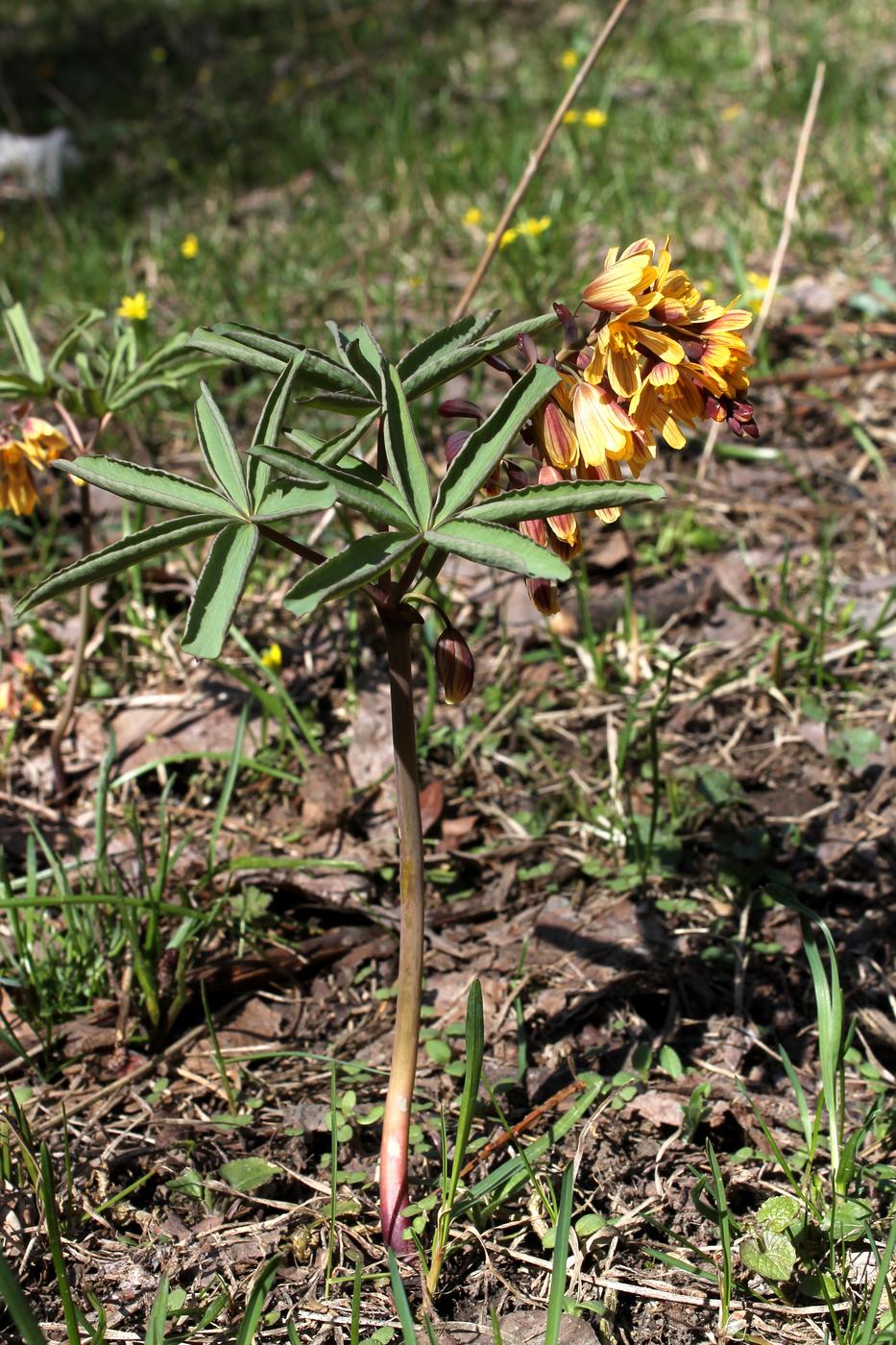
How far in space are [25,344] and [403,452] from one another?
1.38 meters

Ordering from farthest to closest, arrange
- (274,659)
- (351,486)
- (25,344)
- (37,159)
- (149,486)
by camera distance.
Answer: (37,159) < (274,659) < (25,344) < (149,486) < (351,486)

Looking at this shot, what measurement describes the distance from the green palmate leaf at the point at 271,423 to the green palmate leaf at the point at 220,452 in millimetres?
14

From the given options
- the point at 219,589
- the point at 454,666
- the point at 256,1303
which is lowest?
the point at 256,1303

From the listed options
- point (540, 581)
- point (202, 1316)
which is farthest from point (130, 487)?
point (202, 1316)

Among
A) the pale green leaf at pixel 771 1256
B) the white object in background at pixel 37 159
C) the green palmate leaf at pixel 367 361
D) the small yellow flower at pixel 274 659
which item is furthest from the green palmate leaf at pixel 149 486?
the white object in background at pixel 37 159

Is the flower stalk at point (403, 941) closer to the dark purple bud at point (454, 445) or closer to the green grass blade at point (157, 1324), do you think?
the dark purple bud at point (454, 445)

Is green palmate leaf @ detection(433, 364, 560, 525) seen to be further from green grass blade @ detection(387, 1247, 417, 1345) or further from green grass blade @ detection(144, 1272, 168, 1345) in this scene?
green grass blade @ detection(144, 1272, 168, 1345)

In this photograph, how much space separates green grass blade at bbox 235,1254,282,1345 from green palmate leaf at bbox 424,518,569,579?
1.00 metres

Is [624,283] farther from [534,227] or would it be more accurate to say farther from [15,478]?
[534,227]

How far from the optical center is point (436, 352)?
1.60m

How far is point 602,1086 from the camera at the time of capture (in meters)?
2.02

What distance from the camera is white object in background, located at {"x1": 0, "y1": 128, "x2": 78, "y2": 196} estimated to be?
596cm

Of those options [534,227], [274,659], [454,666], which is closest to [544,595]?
[454,666]

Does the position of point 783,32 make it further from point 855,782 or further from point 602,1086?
point 602,1086
